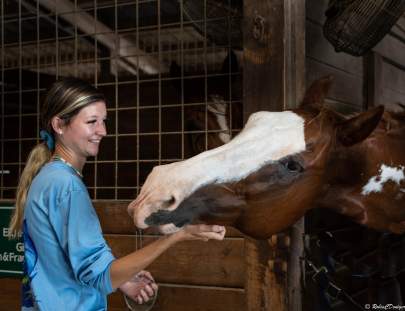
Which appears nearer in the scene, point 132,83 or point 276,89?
point 276,89

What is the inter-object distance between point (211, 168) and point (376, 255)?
2.73 ft

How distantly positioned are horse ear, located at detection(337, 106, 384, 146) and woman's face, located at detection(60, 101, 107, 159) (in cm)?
74

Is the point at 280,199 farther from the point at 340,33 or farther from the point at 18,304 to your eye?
the point at 18,304

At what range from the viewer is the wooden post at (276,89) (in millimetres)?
1828

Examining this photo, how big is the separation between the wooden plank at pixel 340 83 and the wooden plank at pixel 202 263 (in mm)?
853

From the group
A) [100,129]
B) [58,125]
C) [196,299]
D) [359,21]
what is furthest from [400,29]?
[58,125]

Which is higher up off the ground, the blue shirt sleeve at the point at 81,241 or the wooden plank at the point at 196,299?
the blue shirt sleeve at the point at 81,241

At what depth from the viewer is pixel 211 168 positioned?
1.24 m

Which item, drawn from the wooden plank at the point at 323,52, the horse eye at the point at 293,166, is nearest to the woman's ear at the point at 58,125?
the horse eye at the point at 293,166

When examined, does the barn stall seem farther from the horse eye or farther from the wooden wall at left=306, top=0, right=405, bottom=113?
the horse eye

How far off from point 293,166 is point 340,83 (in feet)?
4.21

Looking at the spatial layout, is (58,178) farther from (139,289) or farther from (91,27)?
(91,27)

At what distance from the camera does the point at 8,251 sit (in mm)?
2396

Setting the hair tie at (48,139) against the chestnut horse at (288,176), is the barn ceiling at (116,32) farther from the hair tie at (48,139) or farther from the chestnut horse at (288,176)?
the hair tie at (48,139)
